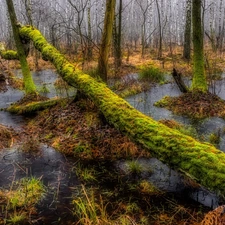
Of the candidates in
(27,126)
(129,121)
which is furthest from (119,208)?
(27,126)

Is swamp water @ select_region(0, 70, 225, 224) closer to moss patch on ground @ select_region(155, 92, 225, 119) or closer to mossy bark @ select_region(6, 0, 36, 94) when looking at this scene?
moss patch on ground @ select_region(155, 92, 225, 119)

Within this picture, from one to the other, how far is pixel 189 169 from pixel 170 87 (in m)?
9.15

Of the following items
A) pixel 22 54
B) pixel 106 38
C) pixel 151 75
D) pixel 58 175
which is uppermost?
pixel 106 38

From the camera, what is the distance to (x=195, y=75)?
34.5 ft

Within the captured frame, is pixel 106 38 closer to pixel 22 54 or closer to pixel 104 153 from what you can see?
pixel 104 153

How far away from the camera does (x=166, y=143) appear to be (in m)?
4.37

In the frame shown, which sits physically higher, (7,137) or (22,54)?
(22,54)

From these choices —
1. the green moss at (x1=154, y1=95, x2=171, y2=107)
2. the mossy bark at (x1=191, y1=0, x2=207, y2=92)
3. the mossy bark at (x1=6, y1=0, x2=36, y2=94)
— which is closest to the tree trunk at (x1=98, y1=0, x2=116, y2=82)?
the green moss at (x1=154, y1=95, x2=171, y2=107)

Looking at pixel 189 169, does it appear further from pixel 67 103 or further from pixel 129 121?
pixel 67 103

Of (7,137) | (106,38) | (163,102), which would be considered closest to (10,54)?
(106,38)

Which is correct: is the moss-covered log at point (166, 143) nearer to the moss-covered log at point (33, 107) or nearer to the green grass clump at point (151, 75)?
the moss-covered log at point (33, 107)

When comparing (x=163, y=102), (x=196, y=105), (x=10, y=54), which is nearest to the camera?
(x=196, y=105)

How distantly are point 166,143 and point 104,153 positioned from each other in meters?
2.17

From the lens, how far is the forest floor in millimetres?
4047
